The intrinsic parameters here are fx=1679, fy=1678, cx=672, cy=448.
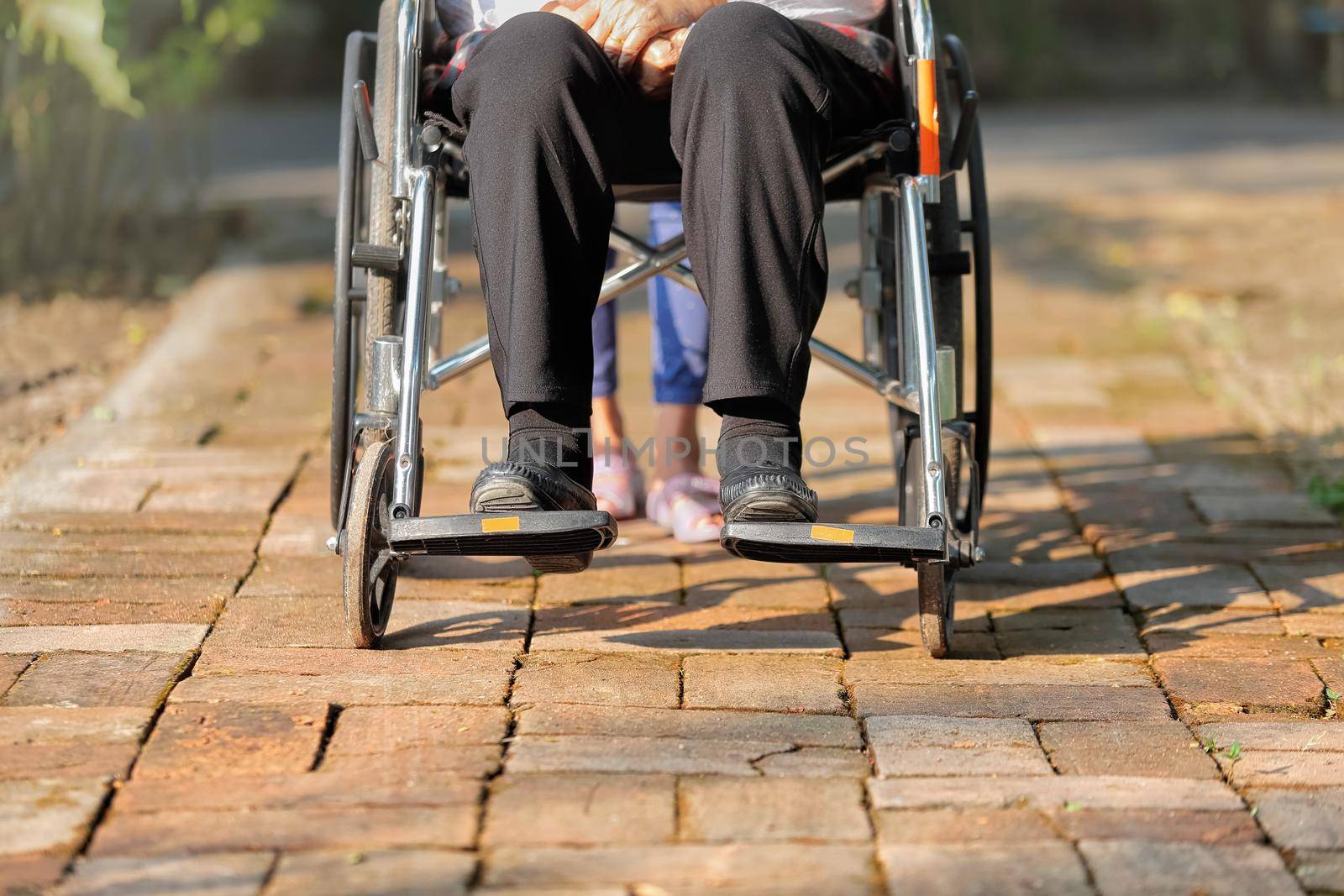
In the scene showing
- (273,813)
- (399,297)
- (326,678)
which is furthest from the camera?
(399,297)

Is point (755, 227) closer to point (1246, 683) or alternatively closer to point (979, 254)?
point (979, 254)

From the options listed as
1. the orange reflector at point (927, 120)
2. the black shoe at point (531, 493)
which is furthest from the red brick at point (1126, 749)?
the orange reflector at point (927, 120)

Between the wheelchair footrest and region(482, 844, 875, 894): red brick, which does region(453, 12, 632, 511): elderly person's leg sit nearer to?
the wheelchair footrest

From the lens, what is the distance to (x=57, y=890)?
150 cm

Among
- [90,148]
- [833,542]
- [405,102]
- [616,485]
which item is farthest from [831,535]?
[90,148]

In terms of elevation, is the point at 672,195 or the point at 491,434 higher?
the point at 672,195

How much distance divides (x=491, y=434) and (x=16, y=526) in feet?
3.26

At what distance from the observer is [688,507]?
9.08ft

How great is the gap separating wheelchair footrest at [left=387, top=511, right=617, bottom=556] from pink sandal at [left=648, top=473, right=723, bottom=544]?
71cm

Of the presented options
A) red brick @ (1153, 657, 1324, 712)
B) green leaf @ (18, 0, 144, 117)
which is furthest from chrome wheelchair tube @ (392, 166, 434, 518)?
green leaf @ (18, 0, 144, 117)

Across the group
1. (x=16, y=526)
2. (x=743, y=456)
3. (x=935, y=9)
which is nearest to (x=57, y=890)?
(x=743, y=456)

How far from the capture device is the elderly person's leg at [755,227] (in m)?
2.05

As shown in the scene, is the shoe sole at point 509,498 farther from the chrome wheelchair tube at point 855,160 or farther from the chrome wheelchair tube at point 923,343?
the chrome wheelchair tube at point 855,160

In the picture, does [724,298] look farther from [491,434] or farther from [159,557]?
[491,434]
